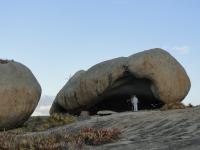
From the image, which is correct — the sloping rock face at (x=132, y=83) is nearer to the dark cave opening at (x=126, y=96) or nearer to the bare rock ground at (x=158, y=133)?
the dark cave opening at (x=126, y=96)

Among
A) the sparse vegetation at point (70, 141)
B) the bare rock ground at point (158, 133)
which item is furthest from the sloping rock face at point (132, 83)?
the sparse vegetation at point (70, 141)

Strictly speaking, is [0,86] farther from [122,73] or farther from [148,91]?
[148,91]

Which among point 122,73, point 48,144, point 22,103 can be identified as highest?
point 122,73

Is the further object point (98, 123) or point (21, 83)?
point (21, 83)

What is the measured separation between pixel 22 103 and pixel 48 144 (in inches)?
437

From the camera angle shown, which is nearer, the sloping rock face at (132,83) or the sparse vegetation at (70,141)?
the sparse vegetation at (70,141)

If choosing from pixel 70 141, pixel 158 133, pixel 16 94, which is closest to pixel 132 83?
pixel 16 94

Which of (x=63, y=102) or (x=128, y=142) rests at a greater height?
(x=63, y=102)

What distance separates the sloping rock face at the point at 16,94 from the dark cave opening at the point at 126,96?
20.9 feet

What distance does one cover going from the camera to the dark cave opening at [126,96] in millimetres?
30188

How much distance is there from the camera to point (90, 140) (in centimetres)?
1507

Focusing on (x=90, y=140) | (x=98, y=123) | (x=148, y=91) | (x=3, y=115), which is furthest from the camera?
(x=148, y=91)

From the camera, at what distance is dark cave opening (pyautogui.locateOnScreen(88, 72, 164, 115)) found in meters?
30.2

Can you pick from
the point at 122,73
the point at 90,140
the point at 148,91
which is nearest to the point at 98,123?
the point at 90,140
